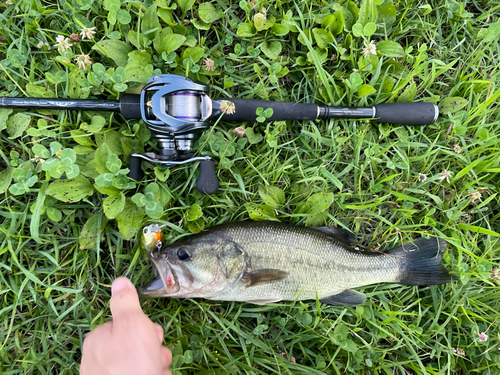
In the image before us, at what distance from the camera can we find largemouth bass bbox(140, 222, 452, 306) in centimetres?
238

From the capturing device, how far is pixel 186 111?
2254mm

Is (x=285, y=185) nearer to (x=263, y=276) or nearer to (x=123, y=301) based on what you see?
(x=263, y=276)

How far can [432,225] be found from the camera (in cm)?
281

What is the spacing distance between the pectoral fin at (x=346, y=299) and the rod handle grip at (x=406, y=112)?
1.52m

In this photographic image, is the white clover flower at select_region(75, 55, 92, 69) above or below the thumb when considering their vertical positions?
above

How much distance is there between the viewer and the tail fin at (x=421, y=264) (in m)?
2.72

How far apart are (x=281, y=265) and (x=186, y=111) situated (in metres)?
1.38

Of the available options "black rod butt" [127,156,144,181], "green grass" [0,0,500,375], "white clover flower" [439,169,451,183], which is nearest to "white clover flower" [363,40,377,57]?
"green grass" [0,0,500,375]

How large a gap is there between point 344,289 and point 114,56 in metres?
2.73

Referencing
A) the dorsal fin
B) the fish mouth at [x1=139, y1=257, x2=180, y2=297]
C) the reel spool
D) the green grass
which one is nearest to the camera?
the reel spool

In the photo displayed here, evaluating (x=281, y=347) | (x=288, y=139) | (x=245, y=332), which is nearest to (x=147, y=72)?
(x=288, y=139)

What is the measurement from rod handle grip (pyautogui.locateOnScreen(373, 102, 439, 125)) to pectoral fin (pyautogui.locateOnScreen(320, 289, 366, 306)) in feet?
4.98

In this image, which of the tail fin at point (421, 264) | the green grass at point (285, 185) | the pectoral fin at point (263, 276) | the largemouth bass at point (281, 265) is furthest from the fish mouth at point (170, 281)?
the tail fin at point (421, 264)

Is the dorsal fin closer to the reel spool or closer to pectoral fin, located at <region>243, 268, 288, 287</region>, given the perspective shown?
pectoral fin, located at <region>243, 268, 288, 287</region>
